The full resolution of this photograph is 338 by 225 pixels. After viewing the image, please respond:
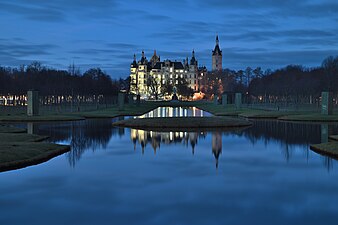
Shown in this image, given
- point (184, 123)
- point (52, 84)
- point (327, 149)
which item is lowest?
point (327, 149)

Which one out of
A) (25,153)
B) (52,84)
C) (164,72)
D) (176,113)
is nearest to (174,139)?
(25,153)

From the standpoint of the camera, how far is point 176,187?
1195cm

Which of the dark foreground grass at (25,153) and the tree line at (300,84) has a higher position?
the tree line at (300,84)

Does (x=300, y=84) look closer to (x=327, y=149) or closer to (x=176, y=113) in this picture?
(x=176, y=113)

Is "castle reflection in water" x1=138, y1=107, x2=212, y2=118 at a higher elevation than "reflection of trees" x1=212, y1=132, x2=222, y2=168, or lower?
higher

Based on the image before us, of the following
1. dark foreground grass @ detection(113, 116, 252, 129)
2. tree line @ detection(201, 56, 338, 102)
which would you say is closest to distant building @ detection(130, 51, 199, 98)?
tree line @ detection(201, 56, 338, 102)

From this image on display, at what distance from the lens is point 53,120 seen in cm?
3884

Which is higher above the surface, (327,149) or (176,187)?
(327,149)

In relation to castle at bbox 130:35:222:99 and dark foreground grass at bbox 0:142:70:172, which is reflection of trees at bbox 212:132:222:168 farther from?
castle at bbox 130:35:222:99

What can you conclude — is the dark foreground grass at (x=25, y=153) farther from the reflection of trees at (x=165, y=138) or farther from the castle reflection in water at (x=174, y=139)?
the reflection of trees at (x=165, y=138)

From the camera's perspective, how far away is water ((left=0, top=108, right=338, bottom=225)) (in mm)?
9266

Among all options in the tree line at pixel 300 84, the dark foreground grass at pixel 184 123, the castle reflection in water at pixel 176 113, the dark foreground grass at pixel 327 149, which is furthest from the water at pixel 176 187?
the tree line at pixel 300 84

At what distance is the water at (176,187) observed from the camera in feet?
30.4

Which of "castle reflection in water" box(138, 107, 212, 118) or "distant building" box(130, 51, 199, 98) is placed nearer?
"castle reflection in water" box(138, 107, 212, 118)
